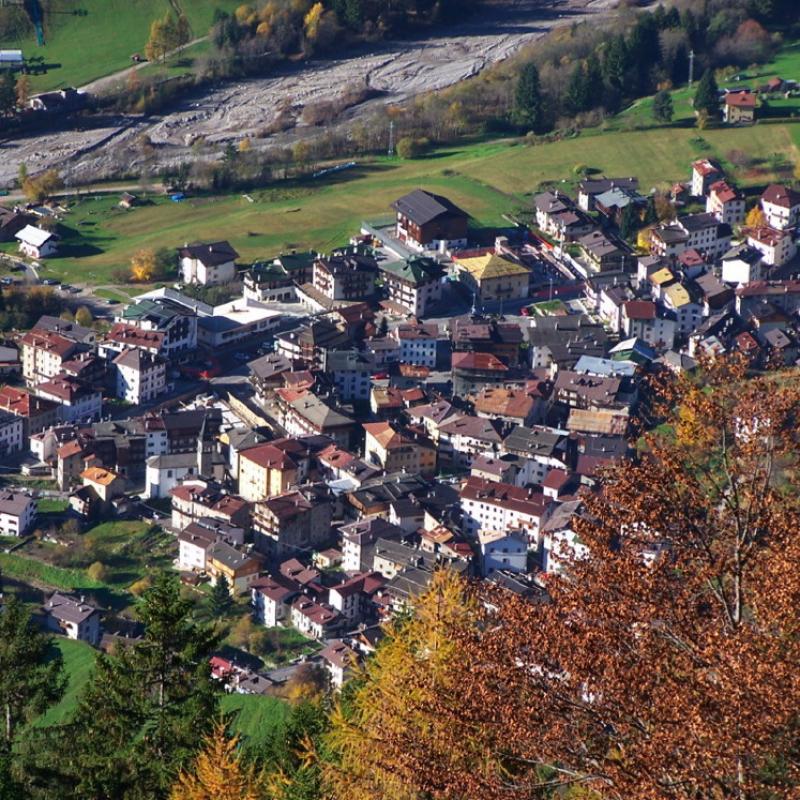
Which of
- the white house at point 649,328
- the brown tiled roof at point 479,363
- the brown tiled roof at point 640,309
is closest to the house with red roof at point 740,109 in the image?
the brown tiled roof at point 640,309

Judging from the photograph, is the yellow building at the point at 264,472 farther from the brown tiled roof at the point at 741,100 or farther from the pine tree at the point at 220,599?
the brown tiled roof at the point at 741,100

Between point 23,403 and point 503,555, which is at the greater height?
point 23,403

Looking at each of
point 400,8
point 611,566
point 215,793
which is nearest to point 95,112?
point 400,8

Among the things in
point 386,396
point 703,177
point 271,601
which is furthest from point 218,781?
point 703,177

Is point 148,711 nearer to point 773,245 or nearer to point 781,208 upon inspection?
point 773,245

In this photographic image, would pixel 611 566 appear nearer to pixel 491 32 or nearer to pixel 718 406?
pixel 718 406

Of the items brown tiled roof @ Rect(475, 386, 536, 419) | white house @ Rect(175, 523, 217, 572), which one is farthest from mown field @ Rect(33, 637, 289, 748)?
brown tiled roof @ Rect(475, 386, 536, 419)
